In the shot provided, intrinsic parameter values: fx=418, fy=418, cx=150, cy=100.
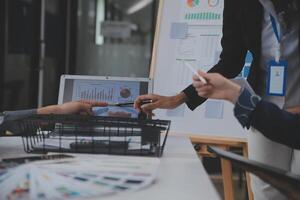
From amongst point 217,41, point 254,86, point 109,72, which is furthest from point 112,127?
point 109,72

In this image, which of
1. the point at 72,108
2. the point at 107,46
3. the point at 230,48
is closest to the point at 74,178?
the point at 72,108

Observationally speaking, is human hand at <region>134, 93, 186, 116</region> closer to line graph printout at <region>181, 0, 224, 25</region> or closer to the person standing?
the person standing

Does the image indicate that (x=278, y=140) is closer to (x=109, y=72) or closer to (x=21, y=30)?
(x=21, y=30)

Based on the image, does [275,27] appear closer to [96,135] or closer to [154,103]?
[154,103]

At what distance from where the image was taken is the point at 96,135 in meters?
1.16

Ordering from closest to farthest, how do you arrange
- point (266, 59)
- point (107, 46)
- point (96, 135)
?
point (96, 135) < point (266, 59) < point (107, 46)

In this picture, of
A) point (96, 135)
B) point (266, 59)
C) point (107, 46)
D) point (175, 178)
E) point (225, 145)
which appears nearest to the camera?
point (175, 178)

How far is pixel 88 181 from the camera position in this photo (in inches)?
30.8

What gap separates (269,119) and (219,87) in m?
0.14

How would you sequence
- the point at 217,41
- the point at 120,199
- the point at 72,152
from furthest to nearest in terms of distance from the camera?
the point at 217,41, the point at 72,152, the point at 120,199

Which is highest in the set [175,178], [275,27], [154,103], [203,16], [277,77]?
[203,16]

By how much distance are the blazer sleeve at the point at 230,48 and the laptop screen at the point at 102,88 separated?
27 cm

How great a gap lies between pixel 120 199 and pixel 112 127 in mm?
419

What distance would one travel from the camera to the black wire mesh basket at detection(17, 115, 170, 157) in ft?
3.61
